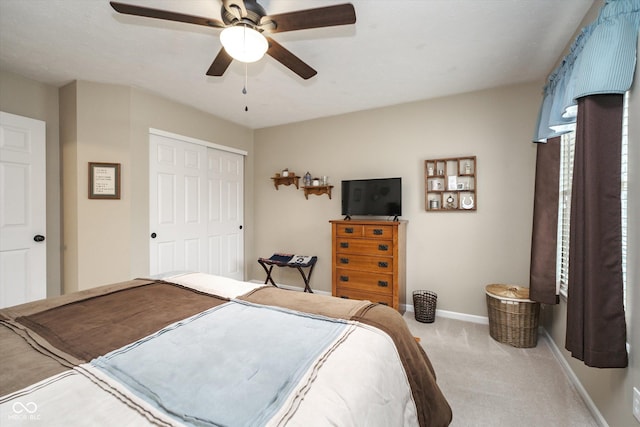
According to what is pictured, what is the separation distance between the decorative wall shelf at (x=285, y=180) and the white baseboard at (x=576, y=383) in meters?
3.27

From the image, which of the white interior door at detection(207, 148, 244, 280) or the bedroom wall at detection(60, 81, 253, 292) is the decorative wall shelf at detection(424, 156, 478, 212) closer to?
the white interior door at detection(207, 148, 244, 280)

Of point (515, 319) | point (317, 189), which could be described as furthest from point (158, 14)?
point (515, 319)

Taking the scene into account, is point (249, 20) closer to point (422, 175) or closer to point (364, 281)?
point (422, 175)

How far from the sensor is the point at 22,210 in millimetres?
2574

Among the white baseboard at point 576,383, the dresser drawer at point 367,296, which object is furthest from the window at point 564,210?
the dresser drawer at point 367,296

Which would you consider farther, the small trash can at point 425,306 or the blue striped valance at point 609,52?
the small trash can at point 425,306

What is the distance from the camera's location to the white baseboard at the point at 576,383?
1574 millimetres

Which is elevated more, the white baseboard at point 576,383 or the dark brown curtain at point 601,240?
the dark brown curtain at point 601,240

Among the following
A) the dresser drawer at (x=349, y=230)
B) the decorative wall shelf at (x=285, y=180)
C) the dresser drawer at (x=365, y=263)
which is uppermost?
the decorative wall shelf at (x=285, y=180)

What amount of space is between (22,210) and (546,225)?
4666mm

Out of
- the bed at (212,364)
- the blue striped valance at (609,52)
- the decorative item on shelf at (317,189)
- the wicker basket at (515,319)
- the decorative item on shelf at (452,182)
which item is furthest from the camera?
the decorative item on shelf at (317,189)

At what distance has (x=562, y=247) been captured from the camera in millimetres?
2180

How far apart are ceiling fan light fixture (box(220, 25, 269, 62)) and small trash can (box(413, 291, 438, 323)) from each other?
9.05 feet

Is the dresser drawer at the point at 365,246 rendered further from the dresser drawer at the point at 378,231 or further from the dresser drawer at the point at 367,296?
the dresser drawer at the point at 367,296
